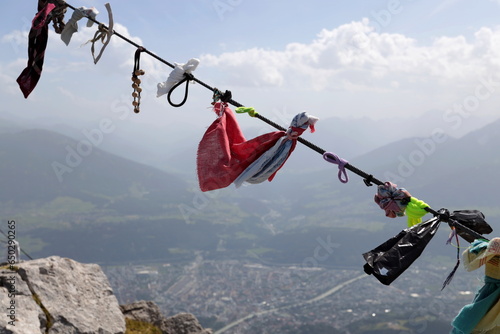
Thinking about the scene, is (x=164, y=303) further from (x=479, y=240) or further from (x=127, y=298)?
(x=479, y=240)

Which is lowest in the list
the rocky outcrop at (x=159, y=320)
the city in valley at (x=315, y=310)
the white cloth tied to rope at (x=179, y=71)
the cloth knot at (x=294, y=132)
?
the city in valley at (x=315, y=310)

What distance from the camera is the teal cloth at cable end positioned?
445cm

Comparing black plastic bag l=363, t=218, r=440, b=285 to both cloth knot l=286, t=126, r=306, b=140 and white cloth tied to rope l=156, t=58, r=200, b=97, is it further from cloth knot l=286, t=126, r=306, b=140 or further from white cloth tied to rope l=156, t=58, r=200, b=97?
white cloth tied to rope l=156, t=58, r=200, b=97

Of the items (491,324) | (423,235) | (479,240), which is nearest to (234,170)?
(423,235)

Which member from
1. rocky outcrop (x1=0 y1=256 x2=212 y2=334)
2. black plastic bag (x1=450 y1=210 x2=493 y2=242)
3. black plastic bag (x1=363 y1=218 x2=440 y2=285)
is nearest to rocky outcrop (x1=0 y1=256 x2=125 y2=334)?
rocky outcrop (x1=0 y1=256 x2=212 y2=334)

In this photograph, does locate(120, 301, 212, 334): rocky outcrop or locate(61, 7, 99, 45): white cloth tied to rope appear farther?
locate(120, 301, 212, 334): rocky outcrop

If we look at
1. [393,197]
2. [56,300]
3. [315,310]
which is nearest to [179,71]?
[393,197]

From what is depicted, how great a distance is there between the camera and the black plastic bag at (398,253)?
424 cm

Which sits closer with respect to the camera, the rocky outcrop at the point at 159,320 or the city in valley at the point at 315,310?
the rocky outcrop at the point at 159,320

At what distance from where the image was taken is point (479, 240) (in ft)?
14.7

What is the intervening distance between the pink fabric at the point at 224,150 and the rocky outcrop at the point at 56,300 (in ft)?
19.3

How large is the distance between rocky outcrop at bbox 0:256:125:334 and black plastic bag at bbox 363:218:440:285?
7.40 metres

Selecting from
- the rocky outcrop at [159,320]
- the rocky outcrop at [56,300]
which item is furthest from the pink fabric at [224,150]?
the rocky outcrop at [159,320]

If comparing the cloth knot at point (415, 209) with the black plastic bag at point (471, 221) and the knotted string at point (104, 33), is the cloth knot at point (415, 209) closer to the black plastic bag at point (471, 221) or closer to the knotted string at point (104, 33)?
the black plastic bag at point (471, 221)
